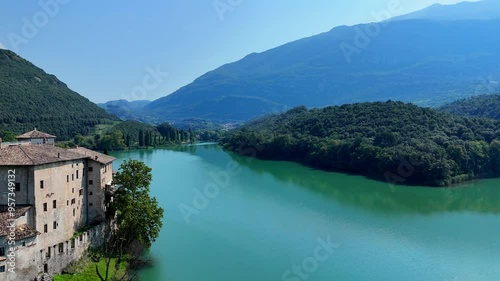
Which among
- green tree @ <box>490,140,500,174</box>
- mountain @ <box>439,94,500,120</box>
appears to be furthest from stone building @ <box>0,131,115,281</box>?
mountain @ <box>439,94,500,120</box>

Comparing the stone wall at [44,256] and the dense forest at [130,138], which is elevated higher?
the dense forest at [130,138]

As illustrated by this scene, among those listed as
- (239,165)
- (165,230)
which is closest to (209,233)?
(165,230)

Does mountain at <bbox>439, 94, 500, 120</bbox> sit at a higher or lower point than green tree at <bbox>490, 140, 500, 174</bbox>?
higher

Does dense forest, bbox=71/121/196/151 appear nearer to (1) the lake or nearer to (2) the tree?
(1) the lake

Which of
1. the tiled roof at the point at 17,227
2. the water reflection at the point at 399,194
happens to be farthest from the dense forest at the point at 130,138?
the tiled roof at the point at 17,227

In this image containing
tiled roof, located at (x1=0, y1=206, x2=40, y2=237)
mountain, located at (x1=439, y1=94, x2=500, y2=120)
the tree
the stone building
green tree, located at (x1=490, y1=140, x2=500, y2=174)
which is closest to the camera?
tiled roof, located at (x1=0, y1=206, x2=40, y2=237)

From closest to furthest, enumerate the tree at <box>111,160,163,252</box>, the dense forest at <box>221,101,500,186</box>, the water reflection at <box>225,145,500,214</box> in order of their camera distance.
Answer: the tree at <box>111,160,163,252</box> < the water reflection at <box>225,145,500,214</box> < the dense forest at <box>221,101,500,186</box>

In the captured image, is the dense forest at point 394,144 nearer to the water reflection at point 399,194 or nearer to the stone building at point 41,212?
the water reflection at point 399,194

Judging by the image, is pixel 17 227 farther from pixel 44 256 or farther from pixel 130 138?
pixel 130 138
